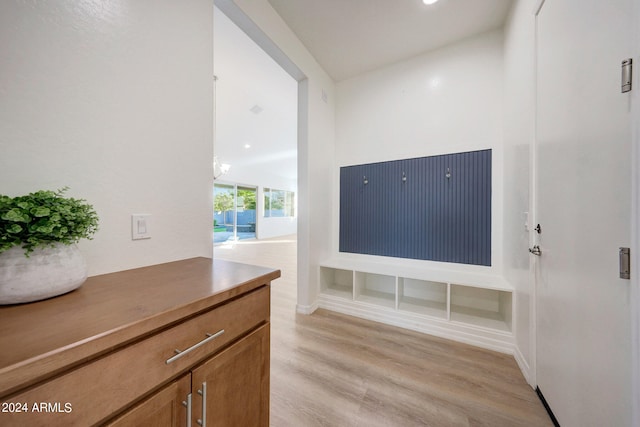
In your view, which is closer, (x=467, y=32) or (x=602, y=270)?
(x=602, y=270)

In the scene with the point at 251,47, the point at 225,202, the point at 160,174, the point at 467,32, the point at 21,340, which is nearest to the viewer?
the point at 21,340

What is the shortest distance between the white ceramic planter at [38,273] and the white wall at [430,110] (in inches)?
98.3

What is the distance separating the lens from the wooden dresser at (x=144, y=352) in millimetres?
418

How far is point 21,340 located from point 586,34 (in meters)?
2.12

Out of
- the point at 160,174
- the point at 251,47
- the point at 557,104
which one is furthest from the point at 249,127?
the point at 557,104

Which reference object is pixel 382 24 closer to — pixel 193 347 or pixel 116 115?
pixel 116 115

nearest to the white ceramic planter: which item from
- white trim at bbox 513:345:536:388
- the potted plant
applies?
the potted plant

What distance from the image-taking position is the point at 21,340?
0.45 metres

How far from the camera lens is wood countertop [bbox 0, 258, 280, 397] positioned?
0.40 meters

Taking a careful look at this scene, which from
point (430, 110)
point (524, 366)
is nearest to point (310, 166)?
point (430, 110)

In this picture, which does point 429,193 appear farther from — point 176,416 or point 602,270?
point 176,416

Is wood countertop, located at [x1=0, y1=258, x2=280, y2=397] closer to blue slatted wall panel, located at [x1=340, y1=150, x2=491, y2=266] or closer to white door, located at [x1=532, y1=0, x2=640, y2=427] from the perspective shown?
white door, located at [x1=532, y1=0, x2=640, y2=427]

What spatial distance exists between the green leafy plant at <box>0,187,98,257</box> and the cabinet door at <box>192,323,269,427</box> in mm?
565

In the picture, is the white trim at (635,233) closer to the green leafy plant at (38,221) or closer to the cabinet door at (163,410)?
the cabinet door at (163,410)
